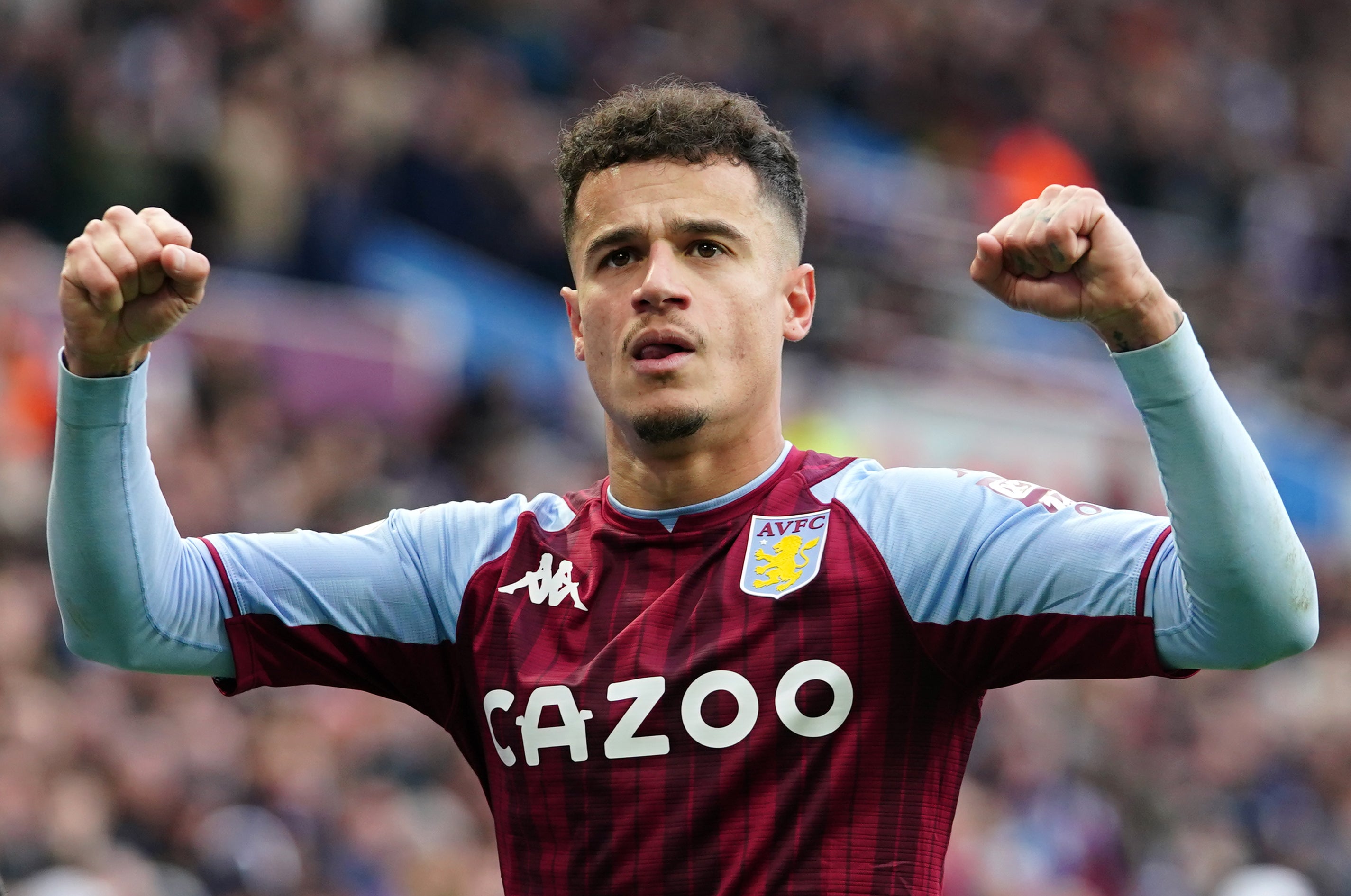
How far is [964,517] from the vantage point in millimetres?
3043

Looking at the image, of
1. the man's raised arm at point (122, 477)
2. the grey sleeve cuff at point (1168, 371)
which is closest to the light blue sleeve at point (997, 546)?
the grey sleeve cuff at point (1168, 371)

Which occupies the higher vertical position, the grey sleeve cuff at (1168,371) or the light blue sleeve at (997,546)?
the grey sleeve cuff at (1168,371)

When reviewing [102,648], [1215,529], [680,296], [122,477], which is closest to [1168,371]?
[1215,529]

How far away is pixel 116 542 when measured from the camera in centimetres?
309

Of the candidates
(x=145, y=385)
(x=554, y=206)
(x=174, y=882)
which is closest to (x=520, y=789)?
(x=145, y=385)

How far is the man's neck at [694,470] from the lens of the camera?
3.32 meters

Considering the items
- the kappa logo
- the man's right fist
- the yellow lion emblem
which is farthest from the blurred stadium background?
the yellow lion emblem

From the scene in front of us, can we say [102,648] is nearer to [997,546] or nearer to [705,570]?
[705,570]

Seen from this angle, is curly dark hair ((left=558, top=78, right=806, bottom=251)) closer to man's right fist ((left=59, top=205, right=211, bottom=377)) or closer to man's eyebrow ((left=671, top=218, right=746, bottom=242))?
man's eyebrow ((left=671, top=218, right=746, bottom=242))

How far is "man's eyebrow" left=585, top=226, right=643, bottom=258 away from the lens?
3285 mm

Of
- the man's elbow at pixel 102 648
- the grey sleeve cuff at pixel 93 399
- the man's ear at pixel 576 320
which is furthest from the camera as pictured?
the man's ear at pixel 576 320

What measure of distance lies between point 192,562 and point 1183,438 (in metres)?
1.67

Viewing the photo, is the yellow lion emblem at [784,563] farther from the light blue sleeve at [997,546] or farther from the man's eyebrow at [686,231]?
the man's eyebrow at [686,231]

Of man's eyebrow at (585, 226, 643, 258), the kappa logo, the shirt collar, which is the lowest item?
Result: the kappa logo
